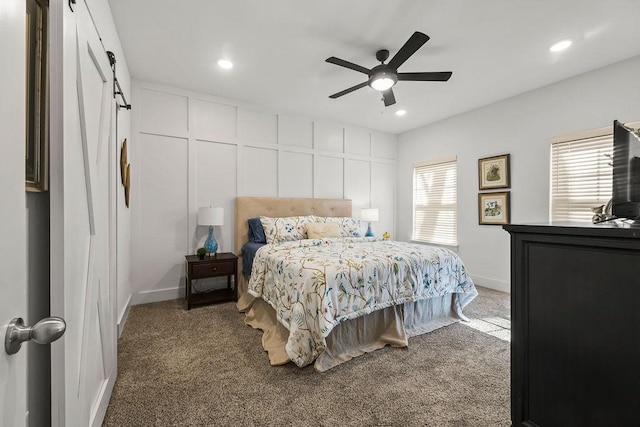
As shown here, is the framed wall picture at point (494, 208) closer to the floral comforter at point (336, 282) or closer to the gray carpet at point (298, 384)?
the floral comforter at point (336, 282)


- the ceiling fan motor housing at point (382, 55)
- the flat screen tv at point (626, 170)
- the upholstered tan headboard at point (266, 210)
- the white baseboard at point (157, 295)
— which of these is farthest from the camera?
the upholstered tan headboard at point (266, 210)

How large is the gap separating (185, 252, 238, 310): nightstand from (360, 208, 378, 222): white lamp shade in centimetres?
237

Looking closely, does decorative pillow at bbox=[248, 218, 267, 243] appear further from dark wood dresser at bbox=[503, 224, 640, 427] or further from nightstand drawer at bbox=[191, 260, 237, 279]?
dark wood dresser at bbox=[503, 224, 640, 427]

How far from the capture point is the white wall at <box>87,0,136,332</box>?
6.46ft

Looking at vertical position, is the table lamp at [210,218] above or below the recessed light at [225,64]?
below

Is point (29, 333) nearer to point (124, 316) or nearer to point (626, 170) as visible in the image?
point (626, 170)

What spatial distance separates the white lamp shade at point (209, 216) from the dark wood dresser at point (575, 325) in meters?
2.98

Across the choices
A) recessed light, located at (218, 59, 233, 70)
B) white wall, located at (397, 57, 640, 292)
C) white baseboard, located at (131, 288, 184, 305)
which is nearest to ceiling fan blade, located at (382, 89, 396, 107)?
recessed light, located at (218, 59, 233, 70)

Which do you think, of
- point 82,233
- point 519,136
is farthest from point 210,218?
point 519,136

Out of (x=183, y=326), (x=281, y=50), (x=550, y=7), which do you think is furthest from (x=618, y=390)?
(x=281, y=50)

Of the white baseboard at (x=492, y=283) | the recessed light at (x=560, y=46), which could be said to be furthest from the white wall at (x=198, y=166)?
the recessed light at (x=560, y=46)

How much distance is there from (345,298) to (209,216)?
6.79ft

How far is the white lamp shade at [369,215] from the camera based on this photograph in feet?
15.9

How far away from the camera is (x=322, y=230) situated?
3.79 m
